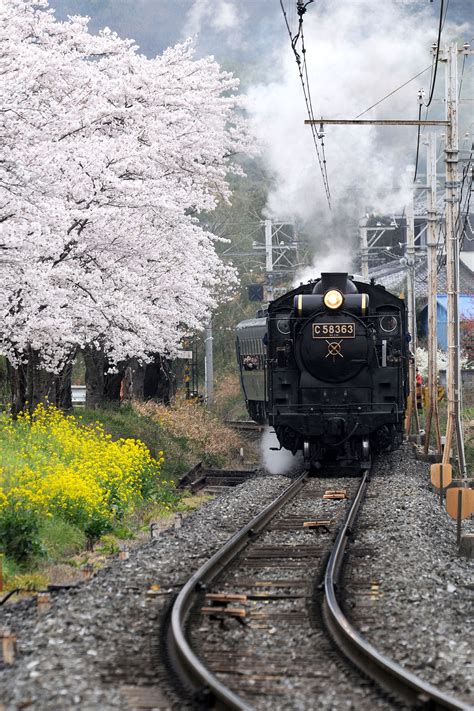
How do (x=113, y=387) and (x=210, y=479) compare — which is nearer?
(x=210, y=479)

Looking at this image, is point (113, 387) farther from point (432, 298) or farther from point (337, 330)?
point (337, 330)

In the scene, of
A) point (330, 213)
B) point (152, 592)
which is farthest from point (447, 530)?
point (330, 213)

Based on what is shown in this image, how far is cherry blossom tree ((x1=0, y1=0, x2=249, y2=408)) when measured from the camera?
56.3 ft

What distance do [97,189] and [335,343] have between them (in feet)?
17.9

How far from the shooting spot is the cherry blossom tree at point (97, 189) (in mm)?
17156

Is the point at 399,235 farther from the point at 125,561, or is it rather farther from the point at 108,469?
the point at 125,561

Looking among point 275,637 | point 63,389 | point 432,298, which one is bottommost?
point 275,637

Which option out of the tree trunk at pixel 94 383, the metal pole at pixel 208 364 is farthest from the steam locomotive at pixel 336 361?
the metal pole at pixel 208 364

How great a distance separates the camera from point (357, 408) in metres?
19.8

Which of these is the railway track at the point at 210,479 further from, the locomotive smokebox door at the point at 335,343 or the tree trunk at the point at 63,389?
the tree trunk at the point at 63,389

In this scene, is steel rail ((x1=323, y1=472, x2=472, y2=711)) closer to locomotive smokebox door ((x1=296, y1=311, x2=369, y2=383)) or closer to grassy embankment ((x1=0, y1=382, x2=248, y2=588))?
grassy embankment ((x1=0, y1=382, x2=248, y2=588))

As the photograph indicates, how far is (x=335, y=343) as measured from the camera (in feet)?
63.6

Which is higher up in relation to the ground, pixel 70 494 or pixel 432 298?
pixel 432 298

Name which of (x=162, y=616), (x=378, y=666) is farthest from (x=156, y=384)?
(x=378, y=666)
